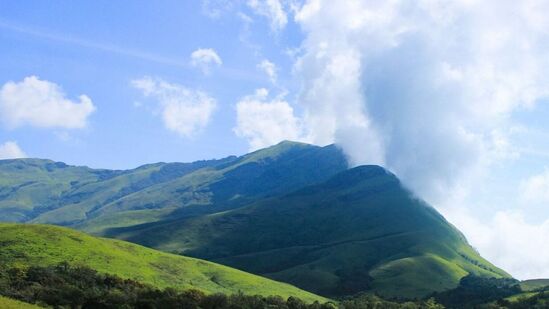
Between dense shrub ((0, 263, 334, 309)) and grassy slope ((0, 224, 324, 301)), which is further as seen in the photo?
grassy slope ((0, 224, 324, 301))

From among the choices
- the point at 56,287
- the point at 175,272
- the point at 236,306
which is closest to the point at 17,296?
the point at 56,287

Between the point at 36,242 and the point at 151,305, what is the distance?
70.7 m

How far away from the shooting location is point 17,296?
103000 mm

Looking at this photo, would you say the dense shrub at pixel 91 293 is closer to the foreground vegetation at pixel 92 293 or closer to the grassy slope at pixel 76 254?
the foreground vegetation at pixel 92 293

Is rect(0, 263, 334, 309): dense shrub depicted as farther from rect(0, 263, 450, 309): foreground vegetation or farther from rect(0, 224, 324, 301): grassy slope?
rect(0, 224, 324, 301): grassy slope

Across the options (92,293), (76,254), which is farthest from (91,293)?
(76,254)

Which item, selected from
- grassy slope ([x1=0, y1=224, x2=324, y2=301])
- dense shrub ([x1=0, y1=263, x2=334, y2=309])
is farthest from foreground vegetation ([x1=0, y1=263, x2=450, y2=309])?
grassy slope ([x1=0, y1=224, x2=324, y2=301])

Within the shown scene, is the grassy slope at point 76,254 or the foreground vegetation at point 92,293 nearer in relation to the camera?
the foreground vegetation at point 92,293

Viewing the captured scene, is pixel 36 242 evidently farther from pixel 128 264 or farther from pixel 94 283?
pixel 94 283

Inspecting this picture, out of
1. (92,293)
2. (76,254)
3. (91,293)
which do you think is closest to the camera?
(91,293)

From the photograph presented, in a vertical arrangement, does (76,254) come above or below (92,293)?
above

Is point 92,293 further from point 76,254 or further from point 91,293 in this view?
point 76,254

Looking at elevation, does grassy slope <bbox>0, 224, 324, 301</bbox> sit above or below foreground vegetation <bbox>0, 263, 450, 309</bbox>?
above

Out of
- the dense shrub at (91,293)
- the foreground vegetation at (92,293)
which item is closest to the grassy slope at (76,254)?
the foreground vegetation at (92,293)
